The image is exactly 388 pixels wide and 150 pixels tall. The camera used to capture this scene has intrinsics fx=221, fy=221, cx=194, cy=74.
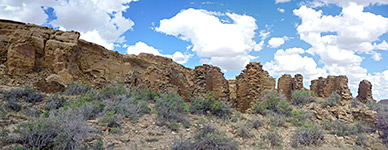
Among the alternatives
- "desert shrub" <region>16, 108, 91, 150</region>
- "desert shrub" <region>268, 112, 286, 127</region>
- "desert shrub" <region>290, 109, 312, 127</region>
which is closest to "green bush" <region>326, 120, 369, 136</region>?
"desert shrub" <region>290, 109, 312, 127</region>

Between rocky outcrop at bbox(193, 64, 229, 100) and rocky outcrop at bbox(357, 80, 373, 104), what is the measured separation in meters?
11.1

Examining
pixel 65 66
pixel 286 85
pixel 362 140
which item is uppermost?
pixel 65 66

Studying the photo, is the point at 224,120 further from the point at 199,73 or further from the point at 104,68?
the point at 104,68

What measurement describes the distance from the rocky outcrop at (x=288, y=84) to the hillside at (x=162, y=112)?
0.07 metres

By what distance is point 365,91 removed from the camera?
15844 mm

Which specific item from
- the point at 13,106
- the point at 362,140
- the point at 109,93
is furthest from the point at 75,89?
the point at 362,140

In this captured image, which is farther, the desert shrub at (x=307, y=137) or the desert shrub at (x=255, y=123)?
the desert shrub at (x=255, y=123)

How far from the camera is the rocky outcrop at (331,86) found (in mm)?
14104

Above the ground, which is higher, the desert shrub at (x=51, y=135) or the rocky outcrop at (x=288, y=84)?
the rocky outcrop at (x=288, y=84)

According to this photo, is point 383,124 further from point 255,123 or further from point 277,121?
point 255,123

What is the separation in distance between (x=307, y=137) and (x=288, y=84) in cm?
999

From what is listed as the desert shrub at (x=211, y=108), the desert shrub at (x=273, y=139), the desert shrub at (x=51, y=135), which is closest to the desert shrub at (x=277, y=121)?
the desert shrub at (x=273, y=139)

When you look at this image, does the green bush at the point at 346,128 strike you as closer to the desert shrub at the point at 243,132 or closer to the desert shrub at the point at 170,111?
the desert shrub at the point at 243,132

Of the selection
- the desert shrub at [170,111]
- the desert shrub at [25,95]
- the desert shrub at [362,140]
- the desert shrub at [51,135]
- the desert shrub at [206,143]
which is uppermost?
the desert shrub at [25,95]
